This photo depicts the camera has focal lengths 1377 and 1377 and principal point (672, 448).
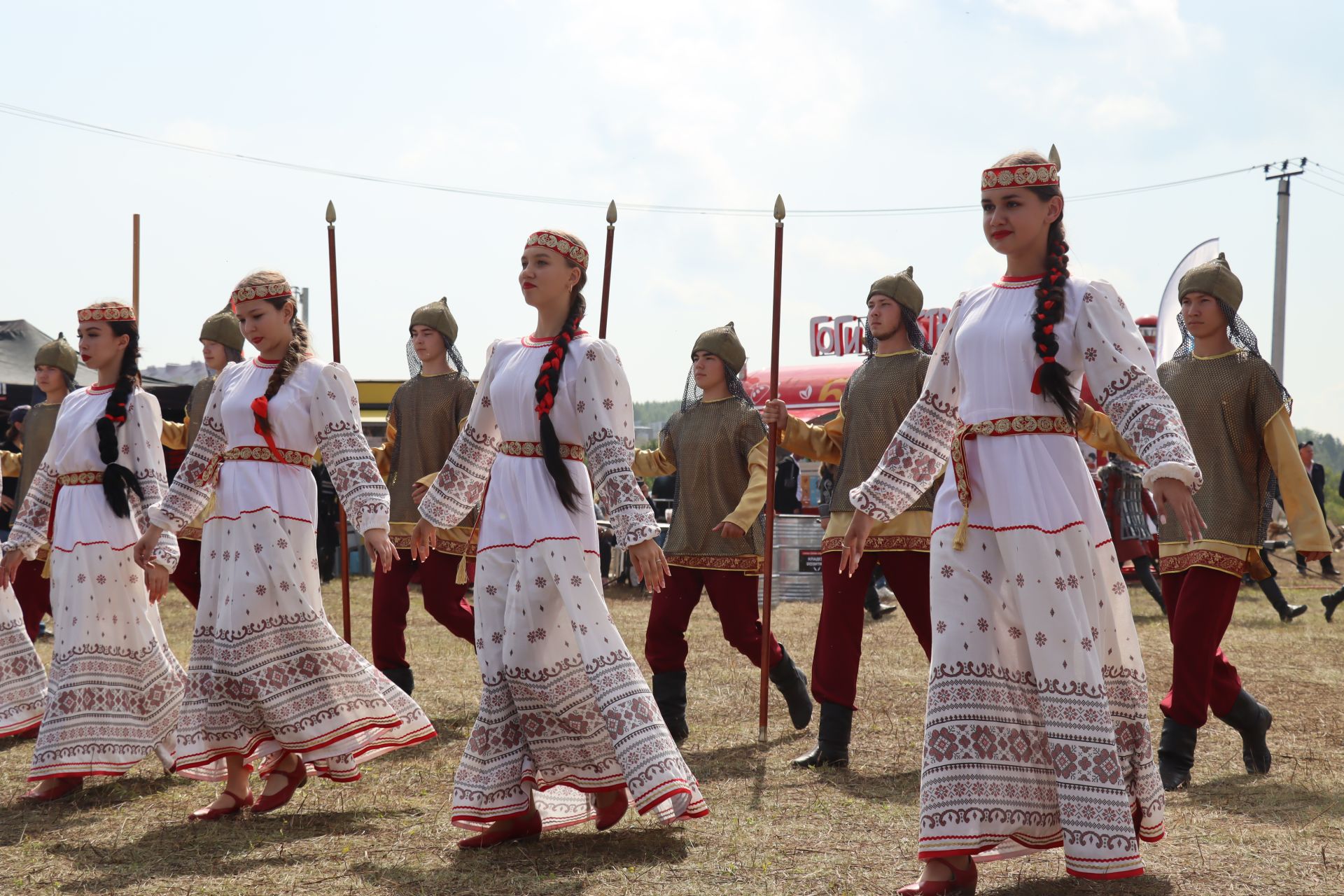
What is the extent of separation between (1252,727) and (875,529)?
1767mm

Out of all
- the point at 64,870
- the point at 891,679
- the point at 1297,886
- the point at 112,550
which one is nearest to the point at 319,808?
the point at 64,870

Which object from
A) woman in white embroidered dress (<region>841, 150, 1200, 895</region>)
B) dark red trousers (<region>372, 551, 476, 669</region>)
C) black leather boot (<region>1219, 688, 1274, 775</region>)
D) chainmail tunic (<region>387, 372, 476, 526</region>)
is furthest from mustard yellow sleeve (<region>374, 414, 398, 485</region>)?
black leather boot (<region>1219, 688, 1274, 775</region>)

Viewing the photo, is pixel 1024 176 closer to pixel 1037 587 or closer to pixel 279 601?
pixel 1037 587

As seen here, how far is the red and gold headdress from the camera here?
4.05m

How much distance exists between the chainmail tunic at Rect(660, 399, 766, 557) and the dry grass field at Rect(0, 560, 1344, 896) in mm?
962

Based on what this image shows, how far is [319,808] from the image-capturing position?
17.4 feet

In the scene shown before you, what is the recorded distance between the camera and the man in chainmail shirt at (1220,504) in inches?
217

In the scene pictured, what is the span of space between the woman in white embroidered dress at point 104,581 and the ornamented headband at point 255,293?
0.79m

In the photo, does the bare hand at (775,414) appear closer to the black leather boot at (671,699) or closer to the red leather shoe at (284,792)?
the black leather boot at (671,699)

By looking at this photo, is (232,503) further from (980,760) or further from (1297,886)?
→ (1297,886)

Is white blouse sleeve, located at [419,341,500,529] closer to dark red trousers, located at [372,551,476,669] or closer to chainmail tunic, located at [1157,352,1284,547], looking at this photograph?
dark red trousers, located at [372,551,476,669]

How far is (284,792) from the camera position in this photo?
17.3 ft

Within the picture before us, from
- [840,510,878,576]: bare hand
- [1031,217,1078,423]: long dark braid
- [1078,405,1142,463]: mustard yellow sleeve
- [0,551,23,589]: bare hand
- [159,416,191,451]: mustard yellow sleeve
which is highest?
[1031,217,1078,423]: long dark braid

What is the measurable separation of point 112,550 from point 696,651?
5252mm
